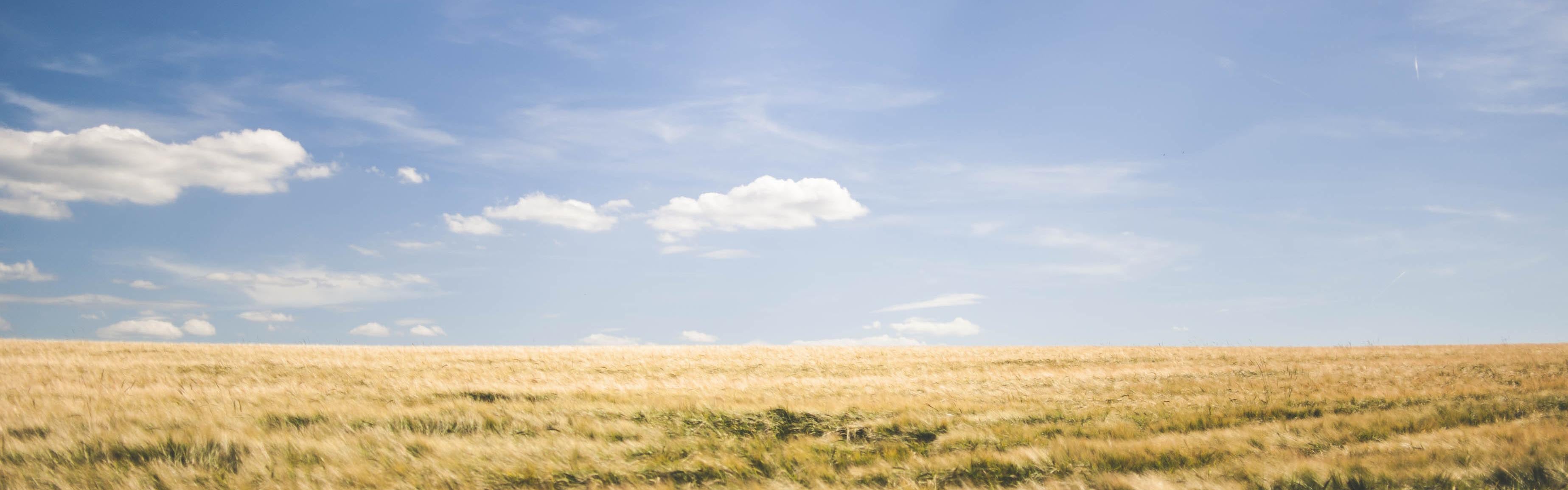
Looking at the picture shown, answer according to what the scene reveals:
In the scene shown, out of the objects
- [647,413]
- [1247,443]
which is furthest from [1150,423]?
[647,413]

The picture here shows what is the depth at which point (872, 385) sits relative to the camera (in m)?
17.4

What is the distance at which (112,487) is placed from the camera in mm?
6730

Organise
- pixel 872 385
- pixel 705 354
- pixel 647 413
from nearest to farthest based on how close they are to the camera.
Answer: pixel 647 413, pixel 872 385, pixel 705 354

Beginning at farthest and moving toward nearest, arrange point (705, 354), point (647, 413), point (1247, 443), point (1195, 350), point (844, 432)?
1. point (1195, 350)
2. point (705, 354)
3. point (647, 413)
4. point (844, 432)
5. point (1247, 443)

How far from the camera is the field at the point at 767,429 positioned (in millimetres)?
6855

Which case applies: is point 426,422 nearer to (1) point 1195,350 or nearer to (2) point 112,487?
(2) point 112,487

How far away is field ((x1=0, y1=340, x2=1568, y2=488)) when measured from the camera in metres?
6.86

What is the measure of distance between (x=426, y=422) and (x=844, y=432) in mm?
6041

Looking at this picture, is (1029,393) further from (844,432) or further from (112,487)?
(112,487)

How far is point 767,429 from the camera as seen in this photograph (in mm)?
10078

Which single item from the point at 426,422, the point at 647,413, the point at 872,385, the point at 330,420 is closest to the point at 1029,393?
the point at 872,385

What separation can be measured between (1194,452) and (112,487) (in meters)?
11.1

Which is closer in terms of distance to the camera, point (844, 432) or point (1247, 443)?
point (1247, 443)

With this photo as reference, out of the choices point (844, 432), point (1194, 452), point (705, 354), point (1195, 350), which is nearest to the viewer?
point (1194, 452)
